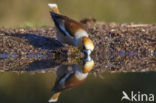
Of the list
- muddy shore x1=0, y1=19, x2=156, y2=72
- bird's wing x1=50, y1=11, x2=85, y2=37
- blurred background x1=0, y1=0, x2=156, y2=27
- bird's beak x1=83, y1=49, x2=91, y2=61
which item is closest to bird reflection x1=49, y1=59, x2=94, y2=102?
muddy shore x1=0, y1=19, x2=156, y2=72

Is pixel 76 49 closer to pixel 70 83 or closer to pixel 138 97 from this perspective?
pixel 70 83

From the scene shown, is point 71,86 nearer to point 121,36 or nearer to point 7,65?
point 7,65

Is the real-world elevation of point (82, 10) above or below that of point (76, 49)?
above

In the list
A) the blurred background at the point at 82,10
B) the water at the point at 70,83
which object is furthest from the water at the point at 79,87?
the blurred background at the point at 82,10

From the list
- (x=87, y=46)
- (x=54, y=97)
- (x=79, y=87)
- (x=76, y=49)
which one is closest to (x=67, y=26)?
(x=76, y=49)

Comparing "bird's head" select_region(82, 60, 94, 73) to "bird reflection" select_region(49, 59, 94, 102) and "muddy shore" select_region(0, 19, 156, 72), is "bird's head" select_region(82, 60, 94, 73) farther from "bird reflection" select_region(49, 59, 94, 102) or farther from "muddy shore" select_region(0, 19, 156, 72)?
"muddy shore" select_region(0, 19, 156, 72)
